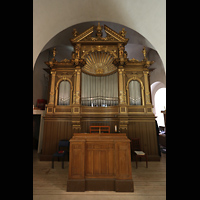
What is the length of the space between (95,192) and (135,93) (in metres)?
3.83

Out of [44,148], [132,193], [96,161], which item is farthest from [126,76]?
[44,148]

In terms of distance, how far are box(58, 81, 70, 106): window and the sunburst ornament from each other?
3.44ft

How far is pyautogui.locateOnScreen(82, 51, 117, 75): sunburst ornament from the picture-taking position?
5.31m

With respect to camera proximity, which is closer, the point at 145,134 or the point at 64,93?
the point at 145,134

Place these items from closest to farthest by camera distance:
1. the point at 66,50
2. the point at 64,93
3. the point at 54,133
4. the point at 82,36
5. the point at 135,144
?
the point at 135,144 → the point at 54,133 → the point at 64,93 → the point at 82,36 → the point at 66,50

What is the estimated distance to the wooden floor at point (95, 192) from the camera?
92.4 inches

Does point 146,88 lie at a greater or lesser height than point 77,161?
greater

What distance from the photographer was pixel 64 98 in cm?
511

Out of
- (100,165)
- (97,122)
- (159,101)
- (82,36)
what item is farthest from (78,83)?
(159,101)

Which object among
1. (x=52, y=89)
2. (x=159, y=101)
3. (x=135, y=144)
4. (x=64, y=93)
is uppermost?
(x=52, y=89)

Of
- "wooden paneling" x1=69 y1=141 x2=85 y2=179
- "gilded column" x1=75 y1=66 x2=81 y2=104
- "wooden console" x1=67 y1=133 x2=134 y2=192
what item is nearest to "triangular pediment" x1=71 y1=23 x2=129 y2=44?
"gilded column" x1=75 y1=66 x2=81 y2=104

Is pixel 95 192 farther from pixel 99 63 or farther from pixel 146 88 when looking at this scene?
pixel 99 63

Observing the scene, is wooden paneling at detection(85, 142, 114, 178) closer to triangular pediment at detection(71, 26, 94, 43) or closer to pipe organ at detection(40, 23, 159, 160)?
pipe organ at detection(40, 23, 159, 160)

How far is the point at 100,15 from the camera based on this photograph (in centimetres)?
361
